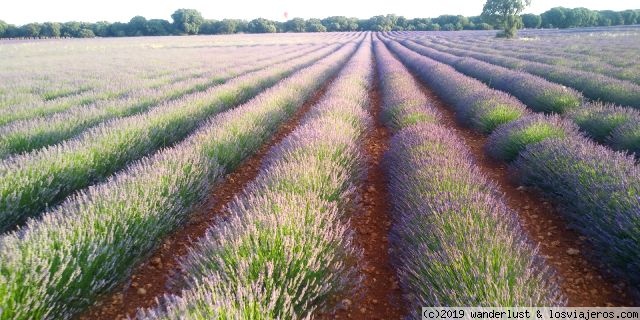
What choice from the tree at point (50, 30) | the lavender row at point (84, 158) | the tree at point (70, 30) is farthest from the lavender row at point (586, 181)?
the tree at point (50, 30)

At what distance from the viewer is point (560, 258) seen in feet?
9.24

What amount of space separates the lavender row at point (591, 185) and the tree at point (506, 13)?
37866 mm

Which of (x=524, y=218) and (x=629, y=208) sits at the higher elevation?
(x=629, y=208)

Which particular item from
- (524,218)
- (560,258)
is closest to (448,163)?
(524,218)

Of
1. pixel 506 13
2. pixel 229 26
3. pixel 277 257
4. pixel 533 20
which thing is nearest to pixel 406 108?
pixel 277 257

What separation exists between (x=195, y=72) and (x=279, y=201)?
39.9 feet

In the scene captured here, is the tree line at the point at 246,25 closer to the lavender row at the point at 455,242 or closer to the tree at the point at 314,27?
the tree at the point at 314,27

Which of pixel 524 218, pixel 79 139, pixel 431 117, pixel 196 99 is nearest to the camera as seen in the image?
pixel 524 218

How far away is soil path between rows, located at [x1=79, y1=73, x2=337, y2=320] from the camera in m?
2.47

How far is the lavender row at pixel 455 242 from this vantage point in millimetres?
1860

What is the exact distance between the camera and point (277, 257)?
2.14m

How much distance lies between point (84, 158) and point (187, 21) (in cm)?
7893

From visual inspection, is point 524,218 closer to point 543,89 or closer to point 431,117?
point 431,117

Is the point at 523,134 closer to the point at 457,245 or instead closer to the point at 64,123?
the point at 457,245
